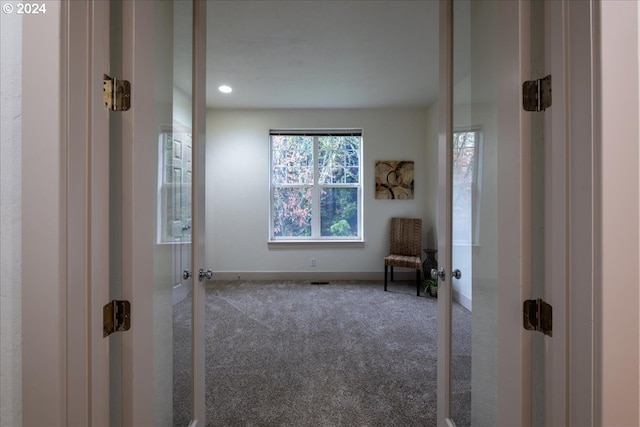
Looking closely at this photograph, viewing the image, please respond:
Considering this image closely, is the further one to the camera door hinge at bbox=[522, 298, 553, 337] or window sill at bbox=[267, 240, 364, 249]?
window sill at bbox=[267, 240, 364, 249]

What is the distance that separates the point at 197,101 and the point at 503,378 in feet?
5.07

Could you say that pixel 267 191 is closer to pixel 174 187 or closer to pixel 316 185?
pixel 316 185

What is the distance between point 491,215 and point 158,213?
3.89 ft

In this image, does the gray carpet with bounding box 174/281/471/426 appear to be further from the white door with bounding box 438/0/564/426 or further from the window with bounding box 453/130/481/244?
the window with bounding box 453/130/481/244

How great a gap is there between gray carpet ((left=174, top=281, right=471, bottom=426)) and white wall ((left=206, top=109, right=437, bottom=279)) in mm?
833

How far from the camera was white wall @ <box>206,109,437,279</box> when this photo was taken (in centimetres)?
450

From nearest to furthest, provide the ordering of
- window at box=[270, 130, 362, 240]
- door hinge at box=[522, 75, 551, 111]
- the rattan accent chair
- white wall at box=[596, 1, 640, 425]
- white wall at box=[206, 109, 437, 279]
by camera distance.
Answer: white wall at box=[596, 1, 640, 425] → door hinge at box=[522, 75, 551, 111] → the rattan accent chair → white wall at box=[206, 109, 437, 279] → window at box=[270, 130, 362, 240]

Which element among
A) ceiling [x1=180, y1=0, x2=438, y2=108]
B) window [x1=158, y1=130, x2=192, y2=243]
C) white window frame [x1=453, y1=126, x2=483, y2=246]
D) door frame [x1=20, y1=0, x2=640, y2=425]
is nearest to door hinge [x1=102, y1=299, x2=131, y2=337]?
door frame [x1=20, y1=0, x2=640, y2=425]

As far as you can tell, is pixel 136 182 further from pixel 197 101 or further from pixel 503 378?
pixel 503 378

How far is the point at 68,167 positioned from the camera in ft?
2.15

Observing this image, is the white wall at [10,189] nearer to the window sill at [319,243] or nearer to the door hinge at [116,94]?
the door hinge at [116,94]

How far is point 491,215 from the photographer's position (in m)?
1.02

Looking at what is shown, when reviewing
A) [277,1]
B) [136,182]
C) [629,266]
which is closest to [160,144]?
[136,182]

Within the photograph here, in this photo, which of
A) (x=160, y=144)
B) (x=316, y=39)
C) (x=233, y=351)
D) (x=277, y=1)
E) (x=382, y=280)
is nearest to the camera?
(x=160, y=144)
